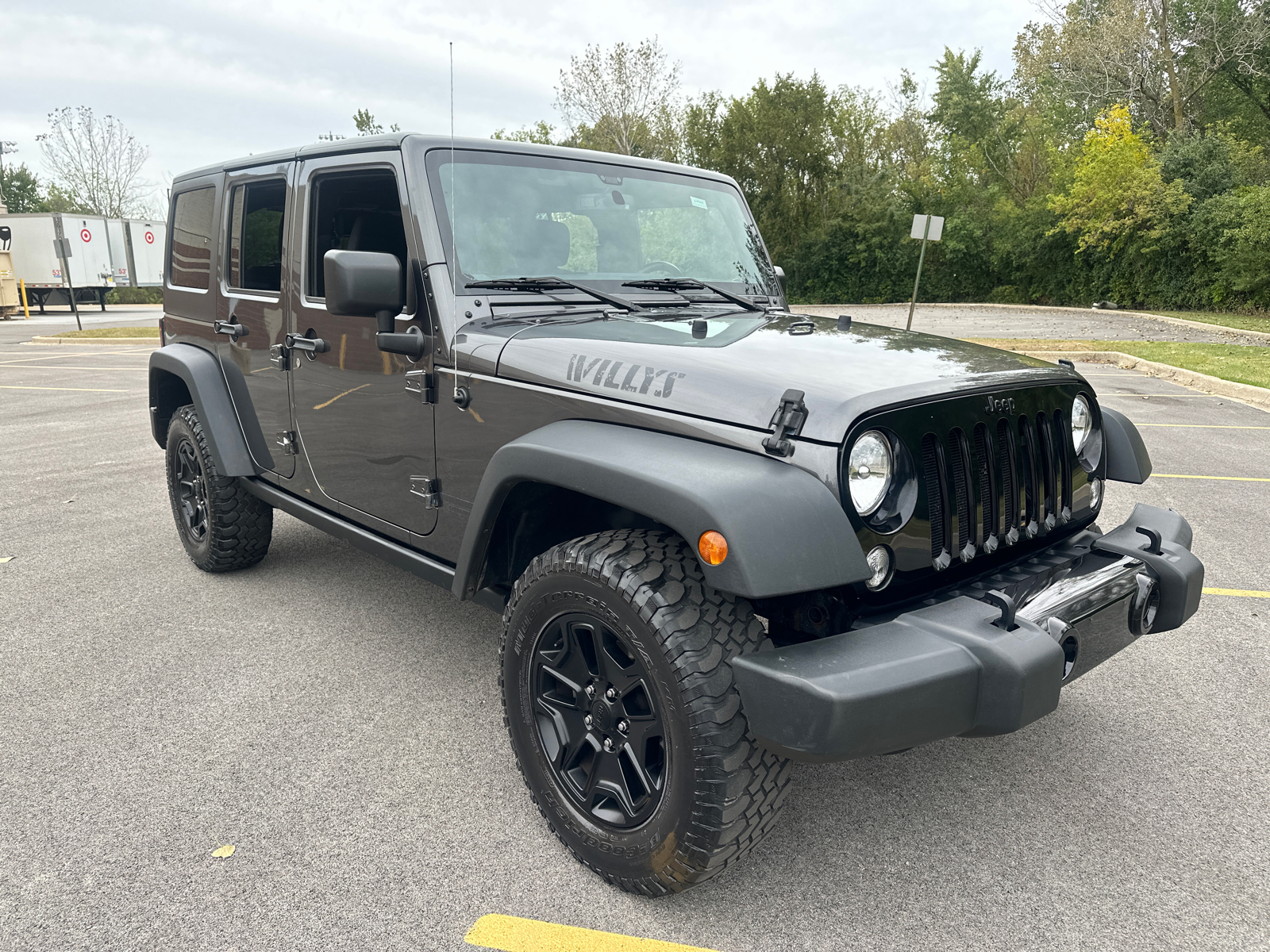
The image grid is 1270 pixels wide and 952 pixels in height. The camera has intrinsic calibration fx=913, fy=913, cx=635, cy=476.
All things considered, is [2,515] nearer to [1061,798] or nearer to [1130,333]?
[1061,798]

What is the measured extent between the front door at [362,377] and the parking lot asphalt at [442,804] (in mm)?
781

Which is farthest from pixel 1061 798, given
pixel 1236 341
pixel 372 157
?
pixel 1236 341

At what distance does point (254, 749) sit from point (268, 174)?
2.32 meters

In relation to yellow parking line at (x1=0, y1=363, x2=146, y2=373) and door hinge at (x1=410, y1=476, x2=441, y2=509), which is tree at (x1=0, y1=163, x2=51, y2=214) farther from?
door hinge at (x1=410, y1=476, x2=441, y2=509)

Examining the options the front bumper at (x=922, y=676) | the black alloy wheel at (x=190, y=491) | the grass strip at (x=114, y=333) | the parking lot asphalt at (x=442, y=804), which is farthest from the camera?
the grass strip at (x=114, y=333)

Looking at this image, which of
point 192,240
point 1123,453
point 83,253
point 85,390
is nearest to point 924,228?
point 85,390

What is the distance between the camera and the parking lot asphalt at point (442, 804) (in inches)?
87.1

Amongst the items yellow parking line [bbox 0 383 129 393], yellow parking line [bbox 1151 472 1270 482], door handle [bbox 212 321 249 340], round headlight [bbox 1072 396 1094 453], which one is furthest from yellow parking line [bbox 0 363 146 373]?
round headlight [bbox 1072 396 1094 453]

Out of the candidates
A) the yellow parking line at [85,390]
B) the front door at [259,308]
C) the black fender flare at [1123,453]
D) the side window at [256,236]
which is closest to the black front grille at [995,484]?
the black fender flare at [1123,453]

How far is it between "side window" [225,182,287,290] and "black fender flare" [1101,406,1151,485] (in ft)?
10.3

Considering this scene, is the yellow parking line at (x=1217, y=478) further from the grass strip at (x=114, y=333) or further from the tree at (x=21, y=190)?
the tree at (x=21, y=190)

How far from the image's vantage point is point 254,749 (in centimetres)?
299

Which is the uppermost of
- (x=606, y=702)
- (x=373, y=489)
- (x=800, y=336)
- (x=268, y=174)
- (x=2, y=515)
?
(x=268, y=174)

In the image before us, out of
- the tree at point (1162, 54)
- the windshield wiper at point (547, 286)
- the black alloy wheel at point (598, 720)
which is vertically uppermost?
the tree at point (1162, 54)
